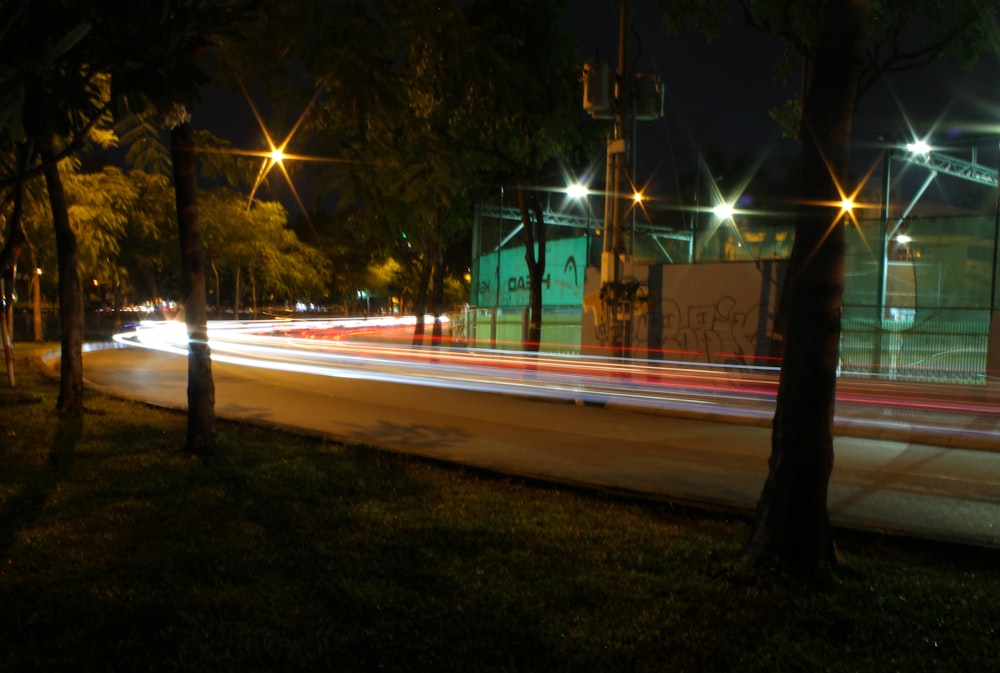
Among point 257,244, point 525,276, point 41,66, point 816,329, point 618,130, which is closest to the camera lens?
point 41,66

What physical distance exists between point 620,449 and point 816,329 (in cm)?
624

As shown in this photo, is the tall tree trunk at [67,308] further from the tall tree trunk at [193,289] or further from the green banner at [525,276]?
the green banner at [525,276]

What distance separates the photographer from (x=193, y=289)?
29.4 feet

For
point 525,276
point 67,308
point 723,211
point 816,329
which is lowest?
point 67,308

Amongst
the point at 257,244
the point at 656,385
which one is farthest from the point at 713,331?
the point at 257,244

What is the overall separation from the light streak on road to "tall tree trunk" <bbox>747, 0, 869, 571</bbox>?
8.77 meters

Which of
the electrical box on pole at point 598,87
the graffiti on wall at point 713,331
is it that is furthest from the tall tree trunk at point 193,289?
the graffiti on wall at point 713,331

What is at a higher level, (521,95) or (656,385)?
(521,95)

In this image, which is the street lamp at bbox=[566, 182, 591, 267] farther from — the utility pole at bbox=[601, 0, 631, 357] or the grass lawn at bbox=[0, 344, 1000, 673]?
the grass lawn at bbox=[0, 344, 1000, 673]

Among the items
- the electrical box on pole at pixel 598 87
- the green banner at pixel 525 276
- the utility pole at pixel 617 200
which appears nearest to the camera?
the electrical box on pole at pixel 598 87

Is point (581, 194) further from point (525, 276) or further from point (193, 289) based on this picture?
point (193, 289)

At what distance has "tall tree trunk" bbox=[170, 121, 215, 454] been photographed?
8.94m

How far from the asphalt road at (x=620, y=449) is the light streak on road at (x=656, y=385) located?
0.53m

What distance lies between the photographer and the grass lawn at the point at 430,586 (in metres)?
4.03
